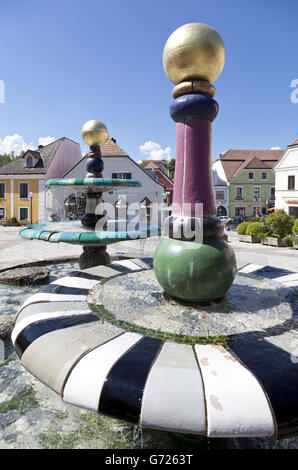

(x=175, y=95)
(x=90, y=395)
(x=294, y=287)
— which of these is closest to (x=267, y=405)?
(x=90, y=395)

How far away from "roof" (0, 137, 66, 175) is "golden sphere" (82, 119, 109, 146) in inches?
1029

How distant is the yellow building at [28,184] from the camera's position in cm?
3062

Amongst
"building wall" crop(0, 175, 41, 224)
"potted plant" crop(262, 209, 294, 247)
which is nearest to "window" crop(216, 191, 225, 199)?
"building wall" crop(0, 175, 41, 224)

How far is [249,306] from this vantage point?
124 inches

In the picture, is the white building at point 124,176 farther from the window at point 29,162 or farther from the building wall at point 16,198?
the window at point 29,162

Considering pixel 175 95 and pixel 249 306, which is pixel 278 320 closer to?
pixel 249 306

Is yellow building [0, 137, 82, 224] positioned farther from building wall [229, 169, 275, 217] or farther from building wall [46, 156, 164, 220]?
building wall [229, 169, 275, 217]

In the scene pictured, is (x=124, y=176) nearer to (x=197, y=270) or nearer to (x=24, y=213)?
(x=24, y=213)

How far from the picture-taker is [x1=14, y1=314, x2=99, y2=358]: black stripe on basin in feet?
7.86

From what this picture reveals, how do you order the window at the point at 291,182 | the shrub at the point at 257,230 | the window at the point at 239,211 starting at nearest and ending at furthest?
the shrub at the point at 257,230 < the window at the point at 291,182 < the window at the point at 239,211

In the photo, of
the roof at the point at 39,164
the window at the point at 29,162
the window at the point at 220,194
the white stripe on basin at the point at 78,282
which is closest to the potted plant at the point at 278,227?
the white stripe on basin at the point at 78,282

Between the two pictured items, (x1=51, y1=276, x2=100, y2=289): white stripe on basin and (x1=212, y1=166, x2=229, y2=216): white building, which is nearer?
(x1=51, y1=276, x2=100, y2=289): white stripe on basin

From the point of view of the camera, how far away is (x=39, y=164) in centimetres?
3194

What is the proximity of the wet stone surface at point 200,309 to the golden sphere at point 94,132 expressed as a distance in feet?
13.2
